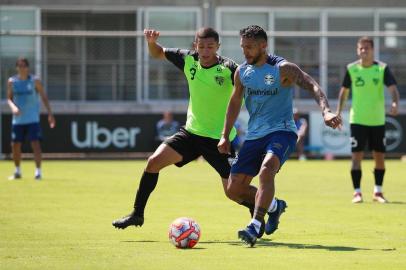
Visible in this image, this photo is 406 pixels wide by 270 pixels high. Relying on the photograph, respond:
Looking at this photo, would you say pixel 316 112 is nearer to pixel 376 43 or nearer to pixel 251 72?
pixel 376 43

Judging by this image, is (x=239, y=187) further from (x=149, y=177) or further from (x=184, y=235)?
(x=149, y=177)

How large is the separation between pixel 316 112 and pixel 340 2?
19.4 ft

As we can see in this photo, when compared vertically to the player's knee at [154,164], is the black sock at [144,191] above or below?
below

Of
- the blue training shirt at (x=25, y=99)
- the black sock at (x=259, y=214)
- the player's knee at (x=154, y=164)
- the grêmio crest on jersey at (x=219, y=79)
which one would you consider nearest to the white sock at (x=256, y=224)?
the black sock at (x=259, y=214)

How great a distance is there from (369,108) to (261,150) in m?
6.07

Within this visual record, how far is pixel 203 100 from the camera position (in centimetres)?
1159

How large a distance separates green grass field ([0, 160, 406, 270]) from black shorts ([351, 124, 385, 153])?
895 mm

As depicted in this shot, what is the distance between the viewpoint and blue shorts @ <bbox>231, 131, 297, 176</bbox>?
34.0 ft

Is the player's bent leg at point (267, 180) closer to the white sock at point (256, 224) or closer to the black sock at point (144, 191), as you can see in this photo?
the white sock at point (256, 224)

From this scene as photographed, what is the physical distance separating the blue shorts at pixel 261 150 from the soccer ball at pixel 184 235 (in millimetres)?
828

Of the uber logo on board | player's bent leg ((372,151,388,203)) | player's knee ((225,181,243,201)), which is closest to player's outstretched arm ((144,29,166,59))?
player's knee ((225,181,243,201))

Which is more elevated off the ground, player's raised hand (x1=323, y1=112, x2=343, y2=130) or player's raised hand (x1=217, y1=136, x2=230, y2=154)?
player's raised hand (x1=323, y1=112, x2=343, y2=130)

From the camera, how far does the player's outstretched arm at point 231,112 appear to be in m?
10.7

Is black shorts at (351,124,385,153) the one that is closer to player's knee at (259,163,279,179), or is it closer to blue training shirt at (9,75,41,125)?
player's knee at (259,163,279,179)
